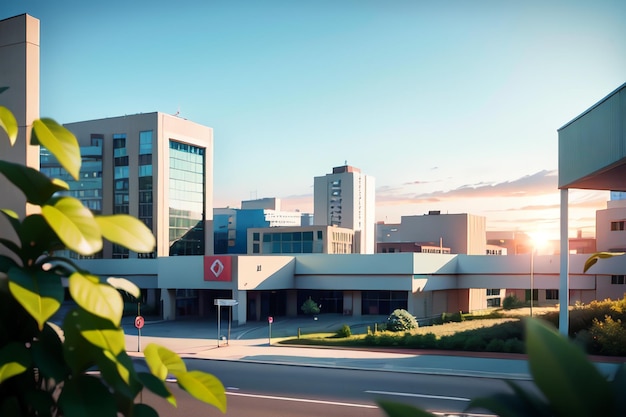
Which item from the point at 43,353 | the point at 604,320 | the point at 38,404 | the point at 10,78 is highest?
the point at 10,78

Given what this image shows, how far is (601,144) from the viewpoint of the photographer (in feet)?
59.7

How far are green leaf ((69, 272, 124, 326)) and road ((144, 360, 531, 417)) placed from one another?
1264cm

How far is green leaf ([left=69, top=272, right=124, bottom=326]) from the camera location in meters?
1.28

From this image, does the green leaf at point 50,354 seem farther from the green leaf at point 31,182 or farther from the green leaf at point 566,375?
the green leaf at point 566,375

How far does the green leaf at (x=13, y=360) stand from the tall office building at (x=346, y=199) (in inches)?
4280

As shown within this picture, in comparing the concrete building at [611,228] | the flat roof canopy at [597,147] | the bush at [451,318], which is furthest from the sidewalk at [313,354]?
the concrete building at [611,228]

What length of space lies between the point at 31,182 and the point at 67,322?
1.26 ft

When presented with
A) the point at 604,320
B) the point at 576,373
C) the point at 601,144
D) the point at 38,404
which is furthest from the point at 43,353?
the point at 604,320

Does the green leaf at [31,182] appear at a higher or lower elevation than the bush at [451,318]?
higher

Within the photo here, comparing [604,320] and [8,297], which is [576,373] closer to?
[8,297]

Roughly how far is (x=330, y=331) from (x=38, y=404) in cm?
3252

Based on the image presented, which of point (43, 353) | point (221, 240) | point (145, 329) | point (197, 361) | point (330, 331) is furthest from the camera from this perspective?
point (221, 240)

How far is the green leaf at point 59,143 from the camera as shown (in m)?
1.40

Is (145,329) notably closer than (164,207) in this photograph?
Yes
